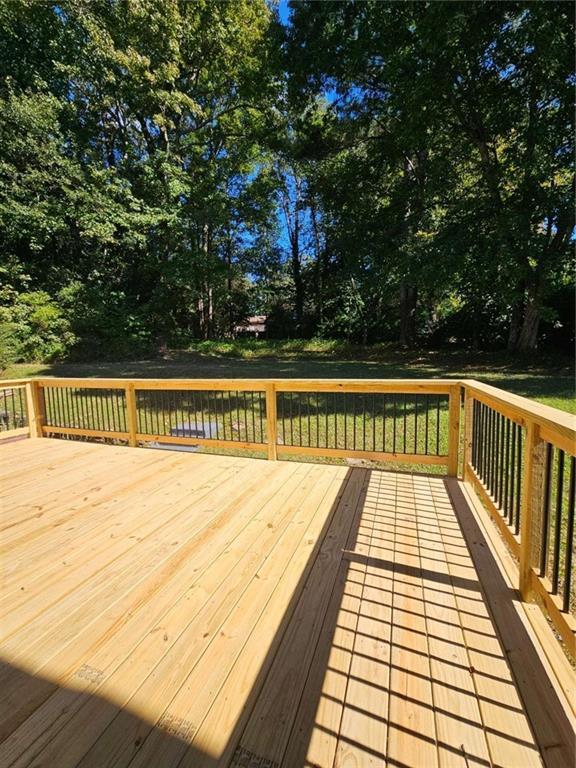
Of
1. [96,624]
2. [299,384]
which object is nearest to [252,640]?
[96,624]

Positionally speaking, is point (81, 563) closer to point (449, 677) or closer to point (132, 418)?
point (449, 677)

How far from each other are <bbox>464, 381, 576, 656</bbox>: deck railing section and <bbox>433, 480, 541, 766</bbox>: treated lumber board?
0.23 metres

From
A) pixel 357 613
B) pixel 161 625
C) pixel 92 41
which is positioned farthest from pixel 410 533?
pixel 92 41

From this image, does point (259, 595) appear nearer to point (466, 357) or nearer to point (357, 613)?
point (357, 613)

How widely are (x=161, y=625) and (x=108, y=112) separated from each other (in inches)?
684

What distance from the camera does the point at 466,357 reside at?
1194 cm

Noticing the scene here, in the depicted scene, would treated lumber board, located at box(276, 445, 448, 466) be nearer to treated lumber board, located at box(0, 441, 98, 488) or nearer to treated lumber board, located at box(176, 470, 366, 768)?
treated lumber board, located at box(176, 470, 366, 768)

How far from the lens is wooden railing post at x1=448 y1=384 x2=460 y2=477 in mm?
3176

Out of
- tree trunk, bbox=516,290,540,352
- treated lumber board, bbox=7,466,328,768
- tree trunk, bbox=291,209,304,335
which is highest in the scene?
tree trunk, bbox=291,209,304,335

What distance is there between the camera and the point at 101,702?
1.28 meters

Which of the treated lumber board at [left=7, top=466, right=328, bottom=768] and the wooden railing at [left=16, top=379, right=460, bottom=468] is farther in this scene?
the wooden railing at [left=16, top=379, right=460, bottom=468]

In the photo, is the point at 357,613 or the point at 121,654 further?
the point at 357,613

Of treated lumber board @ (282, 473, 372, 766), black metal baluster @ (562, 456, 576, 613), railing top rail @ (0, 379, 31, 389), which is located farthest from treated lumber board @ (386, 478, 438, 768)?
railing top rail @ (0, 379, 31, 389)

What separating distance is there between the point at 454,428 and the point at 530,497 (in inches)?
60.2
